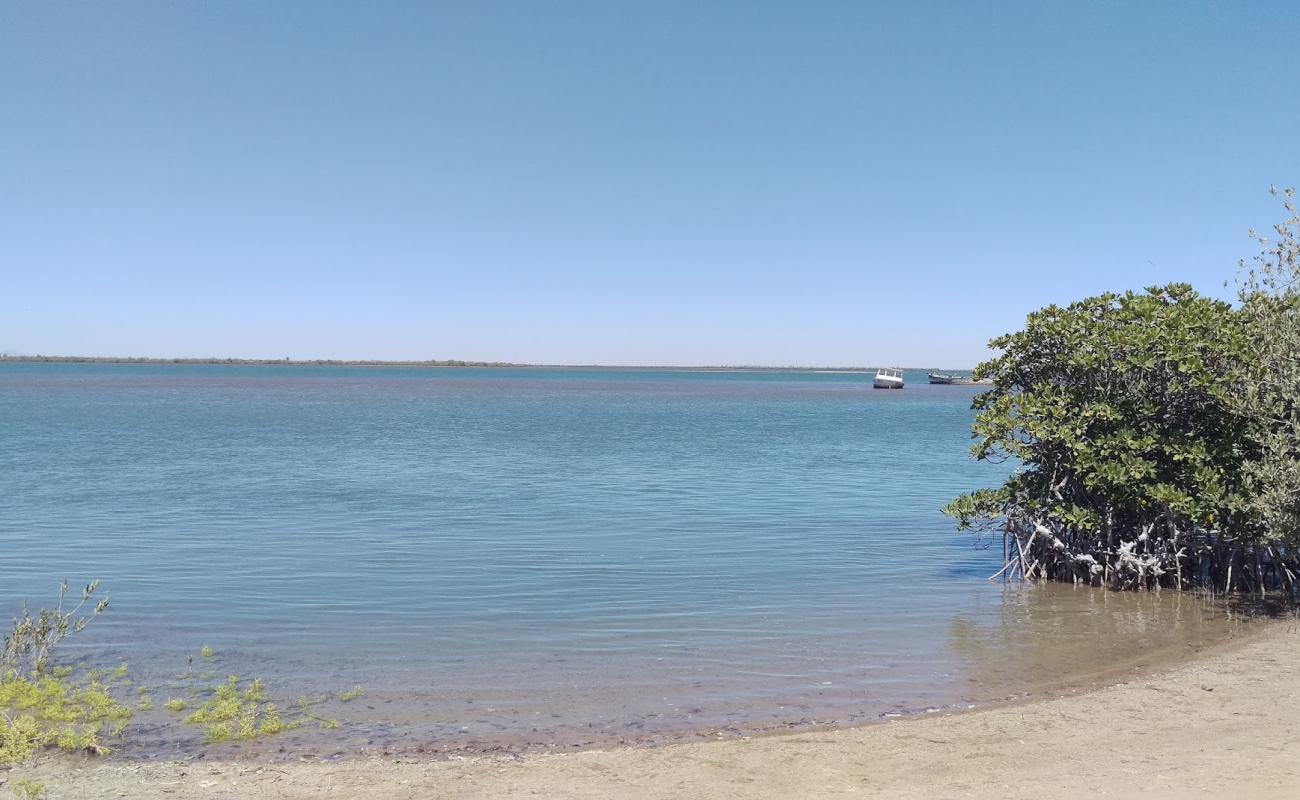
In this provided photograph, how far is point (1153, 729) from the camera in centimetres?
838

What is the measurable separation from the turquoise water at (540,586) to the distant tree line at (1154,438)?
1.18 metres

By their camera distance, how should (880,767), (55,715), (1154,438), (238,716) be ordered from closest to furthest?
(880,767) → (55,715) → (238,716) → (1154,438)

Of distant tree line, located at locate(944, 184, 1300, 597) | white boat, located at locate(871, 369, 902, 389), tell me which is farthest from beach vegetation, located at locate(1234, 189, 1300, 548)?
white boat, located at locate(871, 369, 902, 389)

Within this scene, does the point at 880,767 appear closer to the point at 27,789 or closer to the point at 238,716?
the point at 238,716

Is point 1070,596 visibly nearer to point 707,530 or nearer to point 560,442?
point 707,530

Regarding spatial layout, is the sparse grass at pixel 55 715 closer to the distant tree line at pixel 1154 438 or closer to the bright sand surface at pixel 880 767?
the bright sand surface at pixel 880 767

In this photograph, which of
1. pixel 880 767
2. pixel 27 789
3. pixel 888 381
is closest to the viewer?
pixel 27 789

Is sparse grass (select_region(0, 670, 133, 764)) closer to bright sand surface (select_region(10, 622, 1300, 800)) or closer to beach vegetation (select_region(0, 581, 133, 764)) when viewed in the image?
beach vegetation (select_region(0, 581, 133, 764))

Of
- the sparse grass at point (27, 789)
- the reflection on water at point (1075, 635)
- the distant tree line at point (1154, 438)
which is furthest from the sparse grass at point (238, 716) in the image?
the distant tree line at point (1154, 438)

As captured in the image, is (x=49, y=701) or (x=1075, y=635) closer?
(x=49, y=701)

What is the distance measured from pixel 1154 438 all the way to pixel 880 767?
841 cm

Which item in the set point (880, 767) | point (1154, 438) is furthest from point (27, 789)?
point (1154, 438)

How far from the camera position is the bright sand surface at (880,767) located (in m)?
7.09

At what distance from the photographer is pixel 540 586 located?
15.1m
